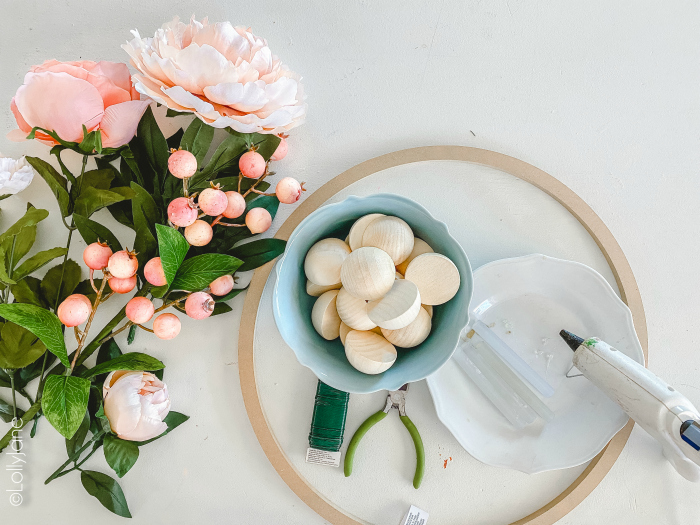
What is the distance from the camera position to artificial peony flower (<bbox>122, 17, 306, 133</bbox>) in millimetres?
343

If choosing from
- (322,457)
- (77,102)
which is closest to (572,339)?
(322,457)

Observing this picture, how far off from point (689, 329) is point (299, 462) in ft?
1.55

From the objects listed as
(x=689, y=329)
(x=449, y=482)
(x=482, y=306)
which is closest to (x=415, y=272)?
(x=482, y=306)

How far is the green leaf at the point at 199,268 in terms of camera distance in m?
0.39

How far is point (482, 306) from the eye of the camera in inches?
19.1

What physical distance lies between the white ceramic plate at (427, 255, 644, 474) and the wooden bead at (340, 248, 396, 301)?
14 cm

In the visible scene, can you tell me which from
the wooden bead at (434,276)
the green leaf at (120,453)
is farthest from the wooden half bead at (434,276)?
the green leaf at (120,453)

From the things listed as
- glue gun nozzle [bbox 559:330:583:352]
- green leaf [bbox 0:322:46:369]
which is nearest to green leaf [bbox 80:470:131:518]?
green leaf [bbox 0:322:46:369]

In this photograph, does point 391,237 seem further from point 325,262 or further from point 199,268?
point 199,268

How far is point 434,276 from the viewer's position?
15.2 inches

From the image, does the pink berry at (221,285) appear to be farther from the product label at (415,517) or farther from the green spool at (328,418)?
the product label at (415,517)

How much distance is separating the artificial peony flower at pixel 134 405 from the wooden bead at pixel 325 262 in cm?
20

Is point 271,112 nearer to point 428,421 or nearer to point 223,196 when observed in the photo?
point 223,196

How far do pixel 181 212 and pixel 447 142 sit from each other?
31 cm
